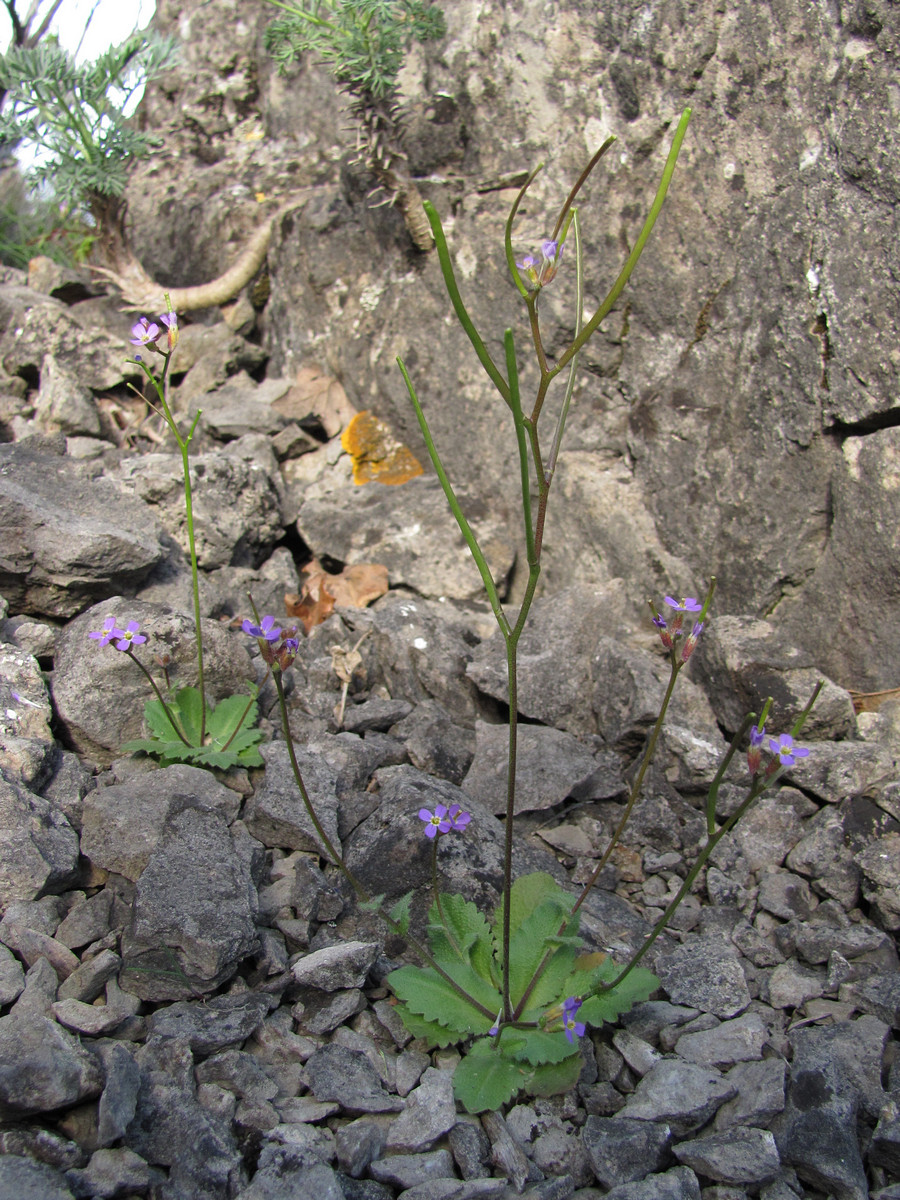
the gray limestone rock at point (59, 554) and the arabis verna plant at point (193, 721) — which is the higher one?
the gray limestone rock at point (59, 554)

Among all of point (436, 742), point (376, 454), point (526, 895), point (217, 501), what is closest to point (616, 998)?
point (526, 895)

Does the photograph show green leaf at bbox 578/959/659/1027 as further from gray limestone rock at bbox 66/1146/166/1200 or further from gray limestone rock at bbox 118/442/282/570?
gray limestone rock at bbox 118/442/282/570

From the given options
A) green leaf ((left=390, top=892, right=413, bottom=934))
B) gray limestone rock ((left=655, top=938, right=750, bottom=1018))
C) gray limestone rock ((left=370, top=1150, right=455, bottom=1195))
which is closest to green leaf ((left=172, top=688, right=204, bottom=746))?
green leaf ((left=390, top=892, right=413, bottom=934))

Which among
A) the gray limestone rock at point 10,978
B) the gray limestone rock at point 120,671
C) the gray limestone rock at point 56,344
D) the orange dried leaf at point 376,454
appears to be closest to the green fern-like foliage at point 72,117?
the gray limestone rock at point 56,344

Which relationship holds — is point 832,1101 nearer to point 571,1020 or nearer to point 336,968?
point 571,1020

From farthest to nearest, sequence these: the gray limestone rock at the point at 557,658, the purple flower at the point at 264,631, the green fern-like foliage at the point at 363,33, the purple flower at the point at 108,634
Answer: the green fern-like foliage at the point at 363,33 → the gray limestone rock at the point at 557,658 → the purple flower at the point at 108,634 → the purple flower at the point at 264,631

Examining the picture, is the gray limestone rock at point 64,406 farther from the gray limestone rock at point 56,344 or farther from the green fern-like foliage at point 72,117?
the green fern-like foliage at point 72,117
